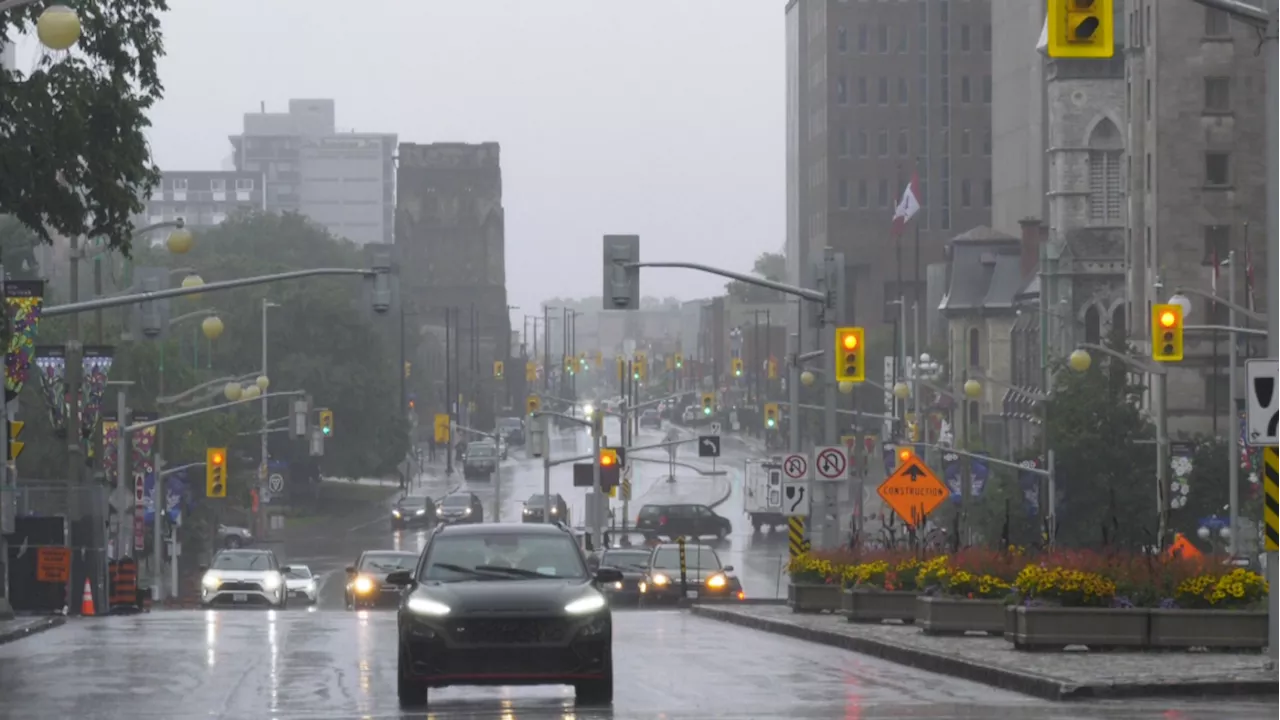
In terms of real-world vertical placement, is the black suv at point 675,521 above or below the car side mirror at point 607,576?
below

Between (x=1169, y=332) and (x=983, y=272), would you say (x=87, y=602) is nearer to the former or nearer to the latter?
(x=1169, y=332)

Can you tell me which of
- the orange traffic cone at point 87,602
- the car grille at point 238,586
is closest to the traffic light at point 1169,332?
the car grille at point 238,586

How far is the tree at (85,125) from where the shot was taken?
27.2m

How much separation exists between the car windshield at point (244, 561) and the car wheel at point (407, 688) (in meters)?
33.6

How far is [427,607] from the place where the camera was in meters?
18.5

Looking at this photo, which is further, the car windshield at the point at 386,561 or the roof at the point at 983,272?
the roof at the point at 983,272

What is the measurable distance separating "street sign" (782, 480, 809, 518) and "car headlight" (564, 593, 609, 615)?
21.5m

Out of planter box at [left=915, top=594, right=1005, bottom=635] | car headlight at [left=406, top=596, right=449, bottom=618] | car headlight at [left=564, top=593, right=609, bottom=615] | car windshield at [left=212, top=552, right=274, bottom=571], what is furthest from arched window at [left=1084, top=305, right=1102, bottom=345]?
car headlight at [left=406, top=596, right=449, bottom=618]

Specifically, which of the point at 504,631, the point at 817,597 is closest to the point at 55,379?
the point at 817,597

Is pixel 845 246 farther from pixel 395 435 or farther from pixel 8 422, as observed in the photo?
pixel 8 422

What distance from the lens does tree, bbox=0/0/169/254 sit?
27156 millimetres

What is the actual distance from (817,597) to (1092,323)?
6245 centimetres

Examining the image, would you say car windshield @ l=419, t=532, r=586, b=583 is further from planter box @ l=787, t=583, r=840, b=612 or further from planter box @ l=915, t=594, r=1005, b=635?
planter box @ l=787, t=583, r=840, b=612

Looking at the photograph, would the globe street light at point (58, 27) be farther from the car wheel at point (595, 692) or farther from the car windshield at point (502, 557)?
the car wheel at point (595, 692)
